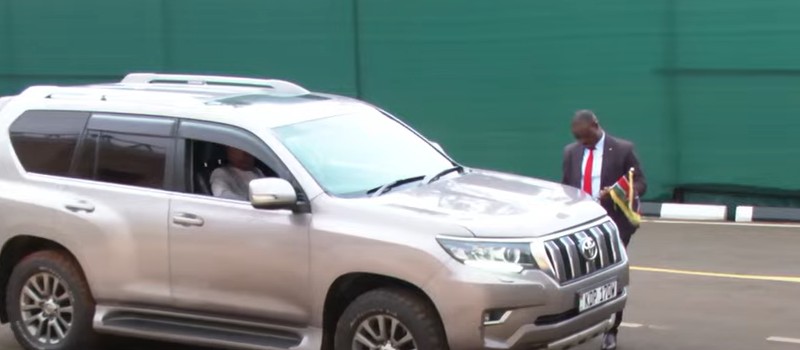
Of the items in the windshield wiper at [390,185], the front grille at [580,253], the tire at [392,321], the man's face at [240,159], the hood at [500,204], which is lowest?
the tire at [392,321]

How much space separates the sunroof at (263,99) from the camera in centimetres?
817

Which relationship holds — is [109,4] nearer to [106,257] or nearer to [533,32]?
[533,32]

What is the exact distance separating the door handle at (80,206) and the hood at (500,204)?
197cm

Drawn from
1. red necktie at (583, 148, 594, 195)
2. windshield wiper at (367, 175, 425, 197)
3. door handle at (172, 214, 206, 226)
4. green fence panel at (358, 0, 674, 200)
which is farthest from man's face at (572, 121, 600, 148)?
green fence panel at (358, 0, 674, 200)

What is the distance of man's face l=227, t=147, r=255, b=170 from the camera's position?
25.7 feet

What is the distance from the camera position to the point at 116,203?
8.01 meters

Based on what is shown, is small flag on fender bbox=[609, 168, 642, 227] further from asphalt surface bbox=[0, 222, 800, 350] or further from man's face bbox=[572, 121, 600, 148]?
asphalt surface bbox=[0, 222, 800, 350]

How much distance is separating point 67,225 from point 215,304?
4.00ft

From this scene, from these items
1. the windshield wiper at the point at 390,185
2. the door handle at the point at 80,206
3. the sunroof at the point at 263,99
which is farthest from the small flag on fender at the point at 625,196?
the door handle at the point at 80,206

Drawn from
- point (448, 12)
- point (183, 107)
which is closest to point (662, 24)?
point (448, 12)

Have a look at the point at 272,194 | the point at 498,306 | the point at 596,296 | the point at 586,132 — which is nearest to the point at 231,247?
the point at 272,194

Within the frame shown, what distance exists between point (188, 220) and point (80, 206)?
88 cm

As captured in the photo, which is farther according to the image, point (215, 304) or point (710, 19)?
point (710, 19)

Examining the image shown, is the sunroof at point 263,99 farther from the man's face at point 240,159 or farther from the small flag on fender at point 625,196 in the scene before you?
the small flag on fender at point 625,196
